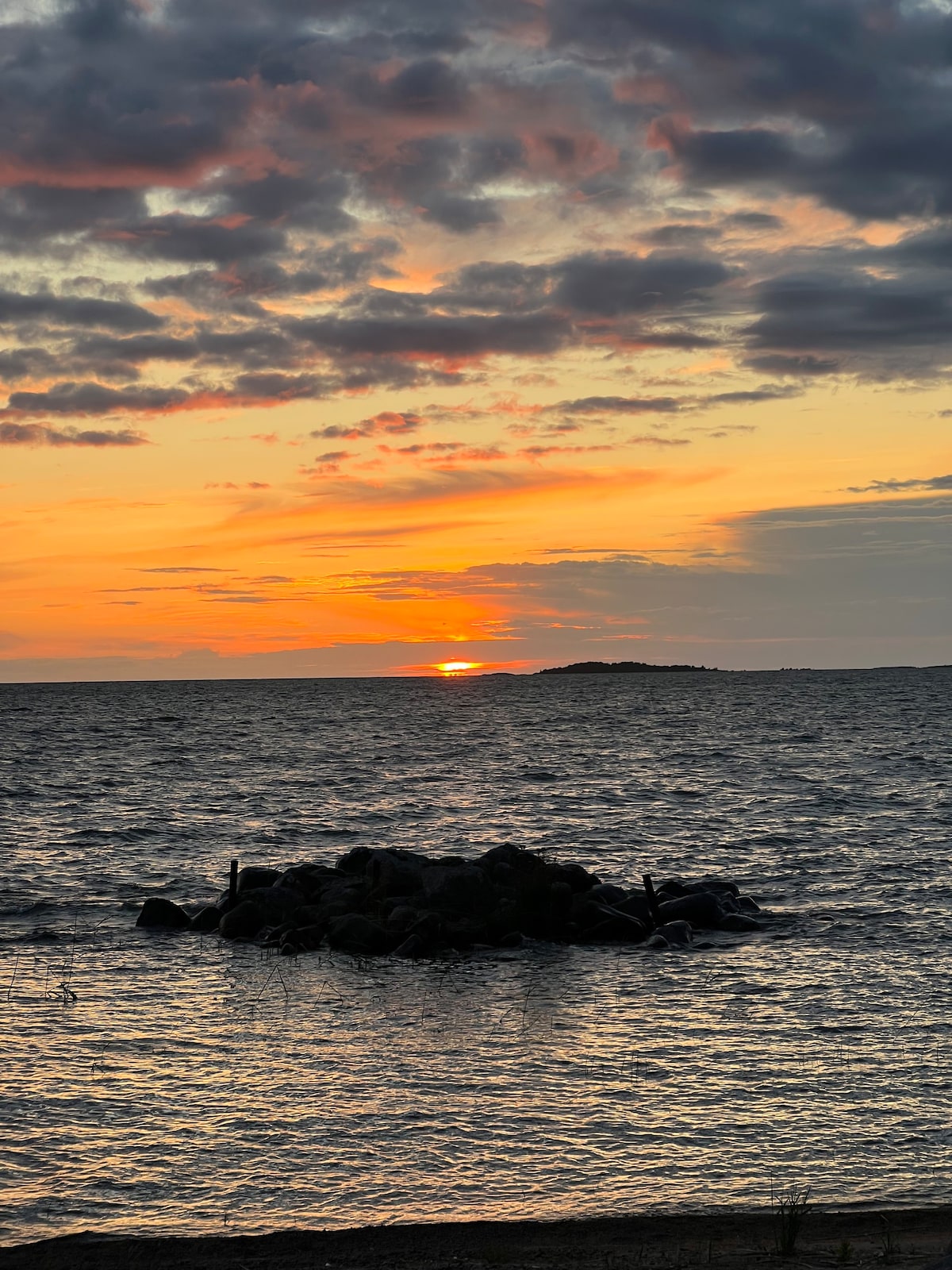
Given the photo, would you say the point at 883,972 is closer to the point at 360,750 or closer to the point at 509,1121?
the point at 509,1121

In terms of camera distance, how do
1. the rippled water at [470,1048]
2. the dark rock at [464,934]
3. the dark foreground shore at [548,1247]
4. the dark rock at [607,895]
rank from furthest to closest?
the dark rock at [607,895] < the dark rock at [464,934] < the rippled water at [470,1048] < the dark foreground shore at [548,1247]

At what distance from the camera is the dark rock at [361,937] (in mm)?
26078

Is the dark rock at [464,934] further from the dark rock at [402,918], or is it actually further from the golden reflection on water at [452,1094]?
the golden reflection on water at [452,1094]

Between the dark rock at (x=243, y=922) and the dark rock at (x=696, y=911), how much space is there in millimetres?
9030

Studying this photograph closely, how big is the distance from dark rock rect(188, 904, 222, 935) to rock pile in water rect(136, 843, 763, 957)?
26 mm

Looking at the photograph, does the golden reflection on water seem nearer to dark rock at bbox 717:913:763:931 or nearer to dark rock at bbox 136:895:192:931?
dark rock at bbox 717:913:763:931

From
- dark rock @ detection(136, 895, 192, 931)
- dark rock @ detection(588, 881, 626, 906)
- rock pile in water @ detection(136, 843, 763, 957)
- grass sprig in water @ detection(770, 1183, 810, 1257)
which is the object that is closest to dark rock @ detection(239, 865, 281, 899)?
rock pile in water @ detection(136, 843, 763, 957)

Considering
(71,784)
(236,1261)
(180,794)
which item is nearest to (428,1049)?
(236,1261)

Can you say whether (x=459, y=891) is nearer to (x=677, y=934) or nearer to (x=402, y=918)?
(x=402, y=918)

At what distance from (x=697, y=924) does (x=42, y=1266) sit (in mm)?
19504

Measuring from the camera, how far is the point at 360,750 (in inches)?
3664

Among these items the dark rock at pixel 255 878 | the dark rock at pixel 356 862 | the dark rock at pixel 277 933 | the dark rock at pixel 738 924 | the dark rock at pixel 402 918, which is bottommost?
the dark rock at pixel 738 924

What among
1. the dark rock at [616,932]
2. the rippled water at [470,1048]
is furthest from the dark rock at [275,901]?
the dark rock at [616,932]

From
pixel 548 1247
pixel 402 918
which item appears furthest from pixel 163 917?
pixel 548 1247
